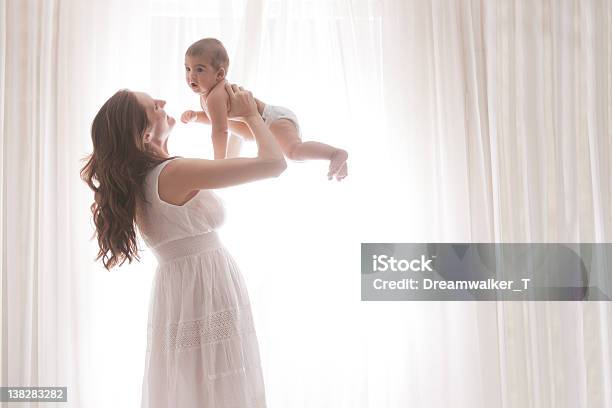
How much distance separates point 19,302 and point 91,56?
34.3 inches

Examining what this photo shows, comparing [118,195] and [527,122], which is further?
[527,122]

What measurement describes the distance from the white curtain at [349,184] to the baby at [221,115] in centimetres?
45

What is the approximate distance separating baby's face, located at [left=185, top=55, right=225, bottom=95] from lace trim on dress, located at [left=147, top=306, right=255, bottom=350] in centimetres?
57

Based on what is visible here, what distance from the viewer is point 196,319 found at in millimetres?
1379

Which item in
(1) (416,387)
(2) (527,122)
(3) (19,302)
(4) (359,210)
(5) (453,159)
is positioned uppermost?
(2) (527,122)

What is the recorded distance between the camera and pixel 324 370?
1.98 metres

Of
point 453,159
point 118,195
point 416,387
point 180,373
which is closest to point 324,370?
point 416,387

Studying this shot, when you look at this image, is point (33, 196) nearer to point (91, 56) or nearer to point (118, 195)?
point (91, 56)

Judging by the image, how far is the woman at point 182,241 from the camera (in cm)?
133

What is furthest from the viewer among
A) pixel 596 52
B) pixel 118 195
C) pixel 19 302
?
pixel 596 52

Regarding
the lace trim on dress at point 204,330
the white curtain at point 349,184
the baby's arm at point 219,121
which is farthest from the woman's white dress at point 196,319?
the white curtain at point 349,184

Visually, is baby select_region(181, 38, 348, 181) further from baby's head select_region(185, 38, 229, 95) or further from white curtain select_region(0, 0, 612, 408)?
white curtain select_region(0, 0, 612, 408)

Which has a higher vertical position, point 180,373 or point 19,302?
point 19,302

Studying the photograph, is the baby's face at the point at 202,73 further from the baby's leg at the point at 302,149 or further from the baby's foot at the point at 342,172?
the baby's foot at the point at 342,172
